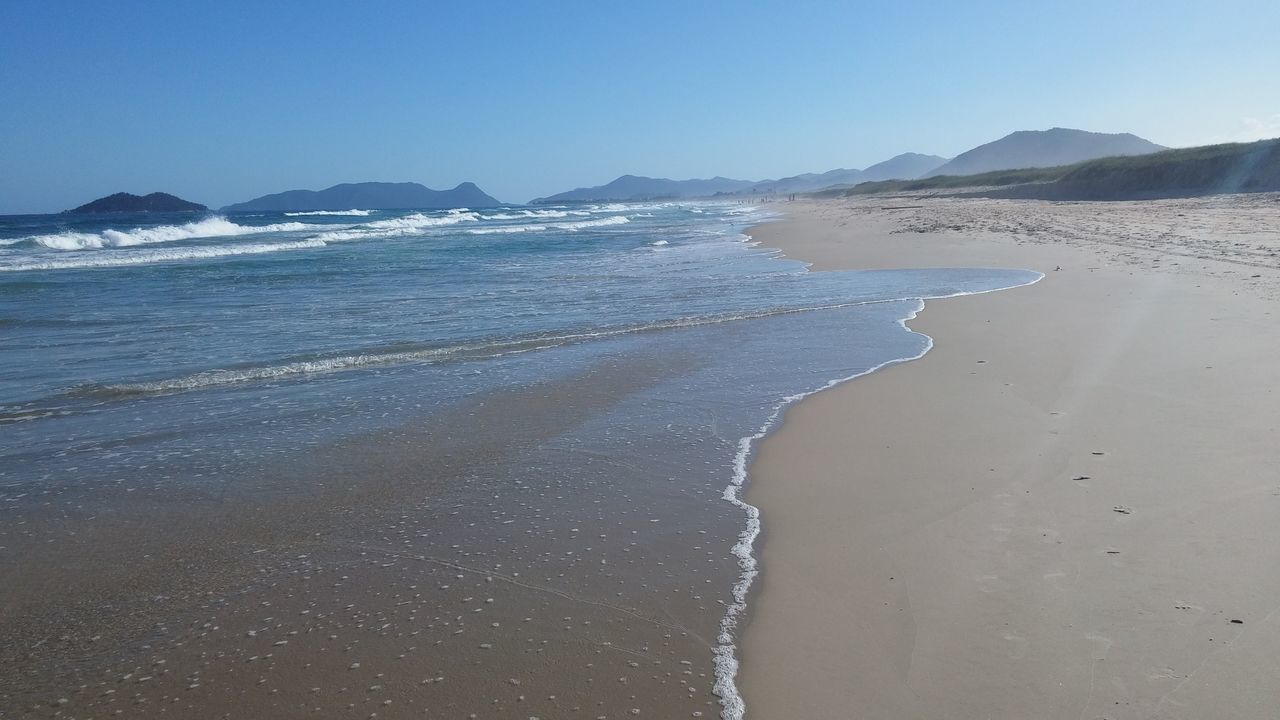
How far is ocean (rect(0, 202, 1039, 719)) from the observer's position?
10.2 feet

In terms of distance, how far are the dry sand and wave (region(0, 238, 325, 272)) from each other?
27237mm

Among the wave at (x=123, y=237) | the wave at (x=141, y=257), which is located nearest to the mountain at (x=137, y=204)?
the wave at (x=123, y=237)

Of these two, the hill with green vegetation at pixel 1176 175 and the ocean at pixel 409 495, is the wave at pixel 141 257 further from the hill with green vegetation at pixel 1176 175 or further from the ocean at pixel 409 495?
the hill with green vegetation at pixel 1176 175

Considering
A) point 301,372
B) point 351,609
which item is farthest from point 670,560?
point 301,372

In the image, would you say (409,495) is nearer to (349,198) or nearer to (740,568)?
(740,568)

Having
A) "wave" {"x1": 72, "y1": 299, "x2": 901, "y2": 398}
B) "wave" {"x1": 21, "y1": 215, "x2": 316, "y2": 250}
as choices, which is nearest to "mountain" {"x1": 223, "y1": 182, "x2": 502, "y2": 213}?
"wave" {"x1": 21, "y1": 215, "x2": 316, "y2": 250}

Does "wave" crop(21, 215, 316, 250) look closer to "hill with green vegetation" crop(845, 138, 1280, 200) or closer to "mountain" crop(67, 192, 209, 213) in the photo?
"hill with green vegetation" crop(845, 138, 1280, 200)

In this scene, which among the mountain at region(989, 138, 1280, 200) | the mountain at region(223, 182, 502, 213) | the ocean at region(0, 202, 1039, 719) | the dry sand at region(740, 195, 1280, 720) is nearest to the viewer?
the dry sand at region(740, 195, 1280, 720)

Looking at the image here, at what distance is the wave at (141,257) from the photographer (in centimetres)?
2523

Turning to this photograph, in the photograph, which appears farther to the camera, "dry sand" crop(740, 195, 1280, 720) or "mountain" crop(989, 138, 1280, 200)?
"mountain" crop(989, 138, 1280, 200)

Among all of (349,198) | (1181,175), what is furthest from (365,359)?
(349,198)

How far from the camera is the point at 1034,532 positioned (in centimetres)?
399

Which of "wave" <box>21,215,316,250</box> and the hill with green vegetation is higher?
the hill with green vegetation

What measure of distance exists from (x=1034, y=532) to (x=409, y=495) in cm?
368
